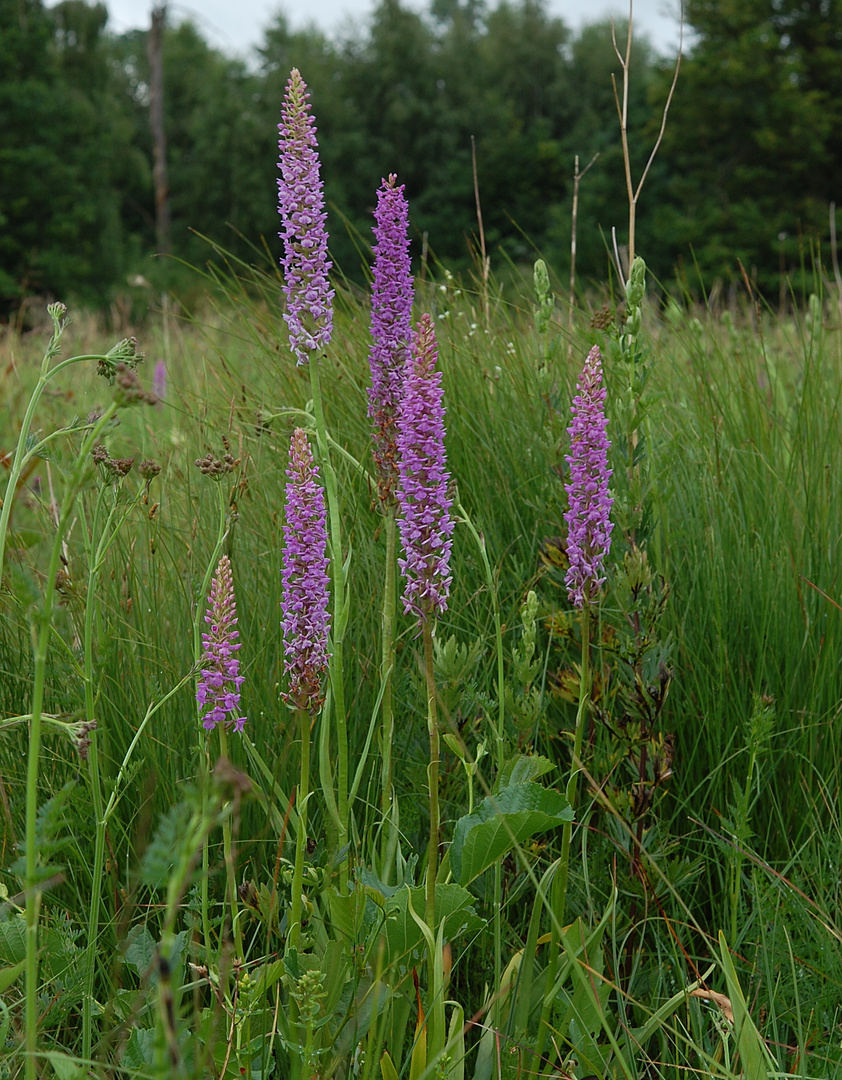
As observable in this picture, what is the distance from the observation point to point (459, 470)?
2547mm

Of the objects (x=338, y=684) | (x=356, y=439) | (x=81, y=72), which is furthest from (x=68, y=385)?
(x=81, y=72)

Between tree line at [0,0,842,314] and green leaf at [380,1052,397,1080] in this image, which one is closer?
green leaf at [380,1052,397,1080]

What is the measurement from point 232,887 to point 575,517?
2.54 feet

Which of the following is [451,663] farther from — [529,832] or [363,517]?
[363,517]

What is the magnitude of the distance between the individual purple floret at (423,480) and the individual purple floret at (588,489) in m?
0.21

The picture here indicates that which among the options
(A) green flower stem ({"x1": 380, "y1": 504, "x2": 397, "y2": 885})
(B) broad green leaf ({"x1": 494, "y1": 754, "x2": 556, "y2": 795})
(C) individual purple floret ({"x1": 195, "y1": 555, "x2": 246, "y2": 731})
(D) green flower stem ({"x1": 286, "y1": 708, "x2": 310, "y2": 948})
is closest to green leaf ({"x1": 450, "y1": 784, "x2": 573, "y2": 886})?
(B) broad green leaf ({"x1": 494, "y1": 754, "x2": 556, "y2": 795})

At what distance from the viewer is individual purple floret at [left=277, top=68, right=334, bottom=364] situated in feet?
5.01

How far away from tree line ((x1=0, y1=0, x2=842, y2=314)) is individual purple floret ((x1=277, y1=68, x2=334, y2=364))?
843 inches

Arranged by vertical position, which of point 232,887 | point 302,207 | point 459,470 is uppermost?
point 302,207

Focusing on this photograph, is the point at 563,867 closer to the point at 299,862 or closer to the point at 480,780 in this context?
the point at 480,780

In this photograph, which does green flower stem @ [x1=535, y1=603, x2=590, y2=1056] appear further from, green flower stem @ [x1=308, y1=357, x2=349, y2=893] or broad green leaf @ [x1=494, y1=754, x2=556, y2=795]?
green flower stem @ [x1=308, y1=357, x2=349, y2=893]

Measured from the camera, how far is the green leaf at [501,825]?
142cm

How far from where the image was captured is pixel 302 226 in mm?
1579

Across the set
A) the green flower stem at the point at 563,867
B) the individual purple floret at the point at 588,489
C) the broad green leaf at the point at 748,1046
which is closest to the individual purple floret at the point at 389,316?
the individual purple floret at the point at 588,489
